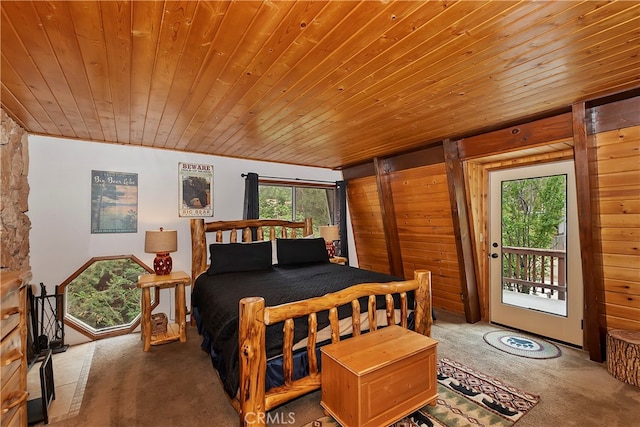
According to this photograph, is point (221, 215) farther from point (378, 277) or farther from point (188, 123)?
point (378, 277)

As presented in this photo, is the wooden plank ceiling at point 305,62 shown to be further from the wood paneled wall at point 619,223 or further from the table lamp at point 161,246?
the table lamp at point 161,246

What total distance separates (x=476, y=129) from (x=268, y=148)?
2.43m

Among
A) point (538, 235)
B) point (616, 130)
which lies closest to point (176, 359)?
point (538, 235)

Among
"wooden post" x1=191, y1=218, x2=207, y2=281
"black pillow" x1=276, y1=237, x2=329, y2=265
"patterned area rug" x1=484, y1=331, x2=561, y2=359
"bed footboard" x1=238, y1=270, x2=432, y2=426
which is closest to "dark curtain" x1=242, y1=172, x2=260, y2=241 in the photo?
"black pillow" x1=276, y1=237, x2=329, y2=265

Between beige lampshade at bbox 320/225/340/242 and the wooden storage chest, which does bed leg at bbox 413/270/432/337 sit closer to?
the wooden storage chest

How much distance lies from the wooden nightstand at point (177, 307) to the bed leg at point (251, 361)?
1.87 m

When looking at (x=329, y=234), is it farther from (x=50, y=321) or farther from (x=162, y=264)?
(x=50, y=321)

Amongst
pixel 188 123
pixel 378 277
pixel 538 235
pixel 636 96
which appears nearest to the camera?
pixel 636 96

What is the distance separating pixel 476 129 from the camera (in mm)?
3107

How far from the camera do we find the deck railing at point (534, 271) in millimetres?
3149

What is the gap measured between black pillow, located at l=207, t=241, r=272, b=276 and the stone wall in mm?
1648

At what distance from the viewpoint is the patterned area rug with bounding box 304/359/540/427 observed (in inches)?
74.8

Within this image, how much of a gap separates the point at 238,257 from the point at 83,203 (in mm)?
1842

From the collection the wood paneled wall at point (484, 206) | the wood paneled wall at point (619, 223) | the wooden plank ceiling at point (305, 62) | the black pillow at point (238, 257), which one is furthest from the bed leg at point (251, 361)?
the wood paneled wall at point (619, 223)
